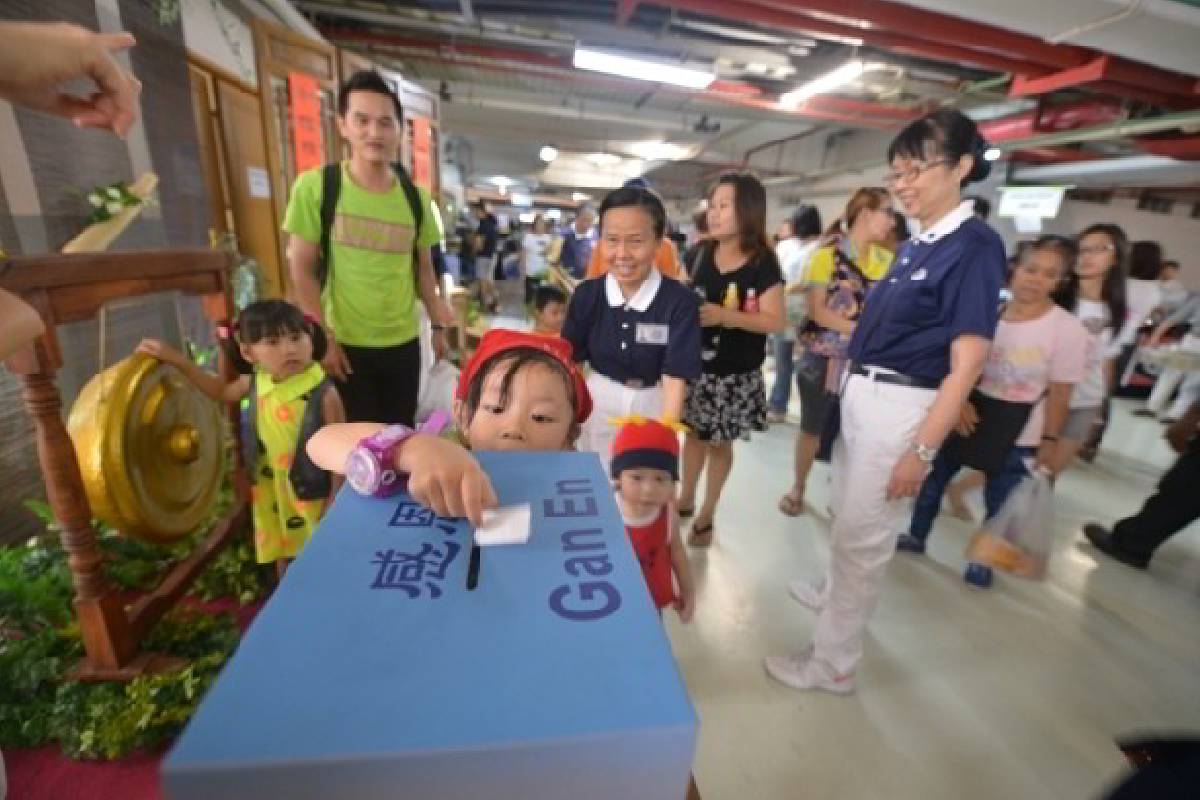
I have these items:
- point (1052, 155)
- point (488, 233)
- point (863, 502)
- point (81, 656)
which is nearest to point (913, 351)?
point (863, 502)

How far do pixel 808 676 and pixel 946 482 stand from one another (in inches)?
52.7

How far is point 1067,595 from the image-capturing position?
2232 mm

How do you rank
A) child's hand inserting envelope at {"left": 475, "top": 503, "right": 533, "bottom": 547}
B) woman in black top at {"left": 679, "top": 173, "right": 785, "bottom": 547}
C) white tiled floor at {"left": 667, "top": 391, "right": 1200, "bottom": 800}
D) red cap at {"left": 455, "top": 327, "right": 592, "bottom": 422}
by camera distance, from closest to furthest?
child's hand inserting envelope at {"left": 475, "top": 503, "right": 533, "bottom": 547}, red cap at {"left": 455, "top": 327, "right": 592, "bottom": 422}, white tiled floor at {"left": 667, "top": 391, "right": 1200, "bottom": 800}, woman in black top at {"left": 679, "top": 173, "right": 785, "bottom": 547}

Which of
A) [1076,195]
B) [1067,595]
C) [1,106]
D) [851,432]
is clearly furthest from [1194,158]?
[1,106]

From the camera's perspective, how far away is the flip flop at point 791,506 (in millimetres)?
2758

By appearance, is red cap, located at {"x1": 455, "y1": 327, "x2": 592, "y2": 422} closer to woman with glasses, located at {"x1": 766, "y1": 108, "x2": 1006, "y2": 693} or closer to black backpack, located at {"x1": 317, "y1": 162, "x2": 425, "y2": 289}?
woman with glasses, located at {"x1": 766, "y1": 108, "x2": 1006, "y2": 693}

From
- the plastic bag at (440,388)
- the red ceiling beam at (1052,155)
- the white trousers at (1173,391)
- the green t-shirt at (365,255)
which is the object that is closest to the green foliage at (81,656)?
the green t-shirt at (365,255)

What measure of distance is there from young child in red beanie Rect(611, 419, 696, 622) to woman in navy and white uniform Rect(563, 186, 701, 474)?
0.90 ft

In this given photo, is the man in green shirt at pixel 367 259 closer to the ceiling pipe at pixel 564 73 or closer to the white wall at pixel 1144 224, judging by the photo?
the ceiling pipe at pixel 564 73

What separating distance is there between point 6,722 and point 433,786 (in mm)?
1759

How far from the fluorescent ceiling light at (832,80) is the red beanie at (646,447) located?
4800mm

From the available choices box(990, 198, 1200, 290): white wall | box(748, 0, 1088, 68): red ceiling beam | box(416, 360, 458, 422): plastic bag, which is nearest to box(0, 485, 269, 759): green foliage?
box(416, 360, 458, 422): plastic bag

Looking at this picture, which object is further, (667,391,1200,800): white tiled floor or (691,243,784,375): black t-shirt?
(691,243,784,375): black t-shirt

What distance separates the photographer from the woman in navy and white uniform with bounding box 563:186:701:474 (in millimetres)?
1487
